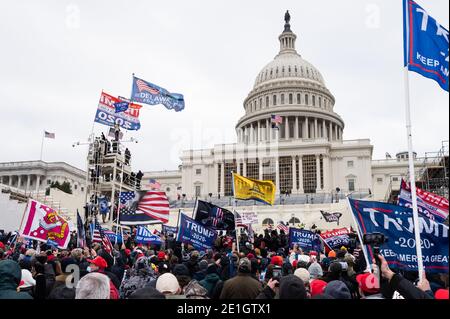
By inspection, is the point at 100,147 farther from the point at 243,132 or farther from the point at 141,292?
the point at 243,132

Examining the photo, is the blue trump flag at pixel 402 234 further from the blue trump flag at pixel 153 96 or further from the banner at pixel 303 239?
the blue trump flag at pixel 153 96

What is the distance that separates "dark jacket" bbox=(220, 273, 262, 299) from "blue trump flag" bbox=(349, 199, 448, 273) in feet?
5.03

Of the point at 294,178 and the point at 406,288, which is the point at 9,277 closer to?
the point at 406,288

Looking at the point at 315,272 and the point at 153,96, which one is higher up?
the point at 153,96

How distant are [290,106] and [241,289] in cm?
7938

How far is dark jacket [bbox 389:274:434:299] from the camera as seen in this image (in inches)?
160

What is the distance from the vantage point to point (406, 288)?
4129 mm

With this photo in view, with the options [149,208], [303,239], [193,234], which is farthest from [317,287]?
[149,208]

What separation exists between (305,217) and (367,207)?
40038 millimetres

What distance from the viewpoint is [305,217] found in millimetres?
45688

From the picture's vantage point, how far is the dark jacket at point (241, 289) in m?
5.58
